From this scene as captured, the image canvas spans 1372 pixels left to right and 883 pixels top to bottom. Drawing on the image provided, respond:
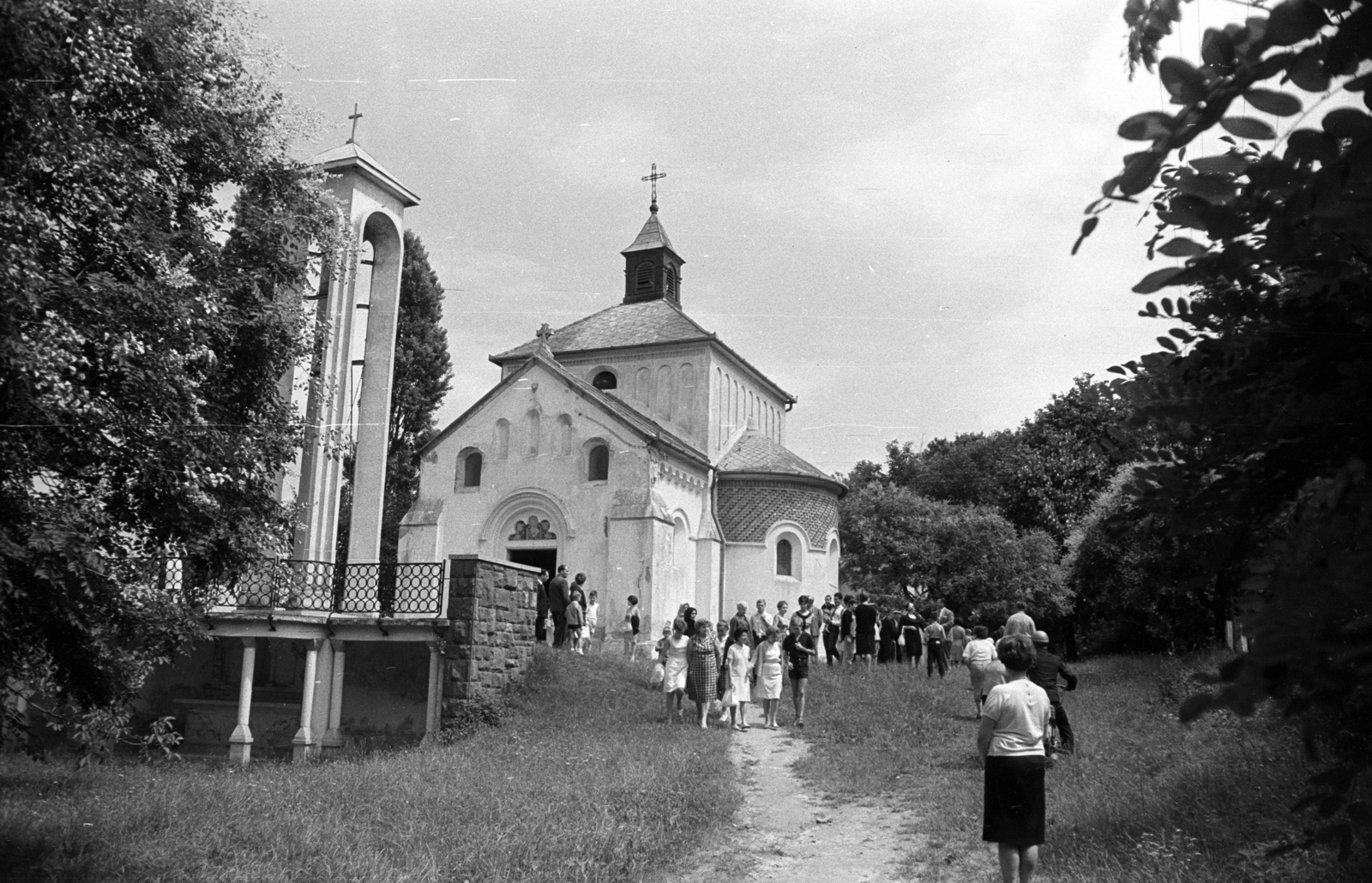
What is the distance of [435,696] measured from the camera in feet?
54.9

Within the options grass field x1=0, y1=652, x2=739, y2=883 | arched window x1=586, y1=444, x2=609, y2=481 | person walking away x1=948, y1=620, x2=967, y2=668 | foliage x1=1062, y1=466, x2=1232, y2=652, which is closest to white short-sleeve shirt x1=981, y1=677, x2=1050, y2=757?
grass field x1=0, y1=652, x2=739, y2=883

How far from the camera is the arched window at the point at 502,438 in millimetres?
27812

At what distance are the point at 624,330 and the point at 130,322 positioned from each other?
93.0ft

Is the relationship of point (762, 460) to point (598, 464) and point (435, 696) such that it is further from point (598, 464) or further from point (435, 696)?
point (435, 696)

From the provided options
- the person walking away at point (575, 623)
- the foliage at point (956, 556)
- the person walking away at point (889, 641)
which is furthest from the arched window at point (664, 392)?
the person walking away at point (575, 623)

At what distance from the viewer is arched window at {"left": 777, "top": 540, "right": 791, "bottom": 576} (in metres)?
31.1

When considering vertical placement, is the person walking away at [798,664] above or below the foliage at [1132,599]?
below

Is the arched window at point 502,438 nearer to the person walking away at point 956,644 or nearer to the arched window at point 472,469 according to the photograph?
the arched window at point 472,469

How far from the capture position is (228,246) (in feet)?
29.1

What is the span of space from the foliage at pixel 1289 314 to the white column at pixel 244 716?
17516 millimetres

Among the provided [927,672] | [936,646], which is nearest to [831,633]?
[927,672]

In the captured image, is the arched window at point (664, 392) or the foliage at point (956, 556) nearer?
the arched window at point (664, 392)

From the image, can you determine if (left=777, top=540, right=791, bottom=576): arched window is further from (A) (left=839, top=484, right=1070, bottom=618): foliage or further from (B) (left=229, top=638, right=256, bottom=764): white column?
(B) (left=229, top=638, right=256, bottom=764): white column

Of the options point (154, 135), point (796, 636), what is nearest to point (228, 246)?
point (154, 135)
